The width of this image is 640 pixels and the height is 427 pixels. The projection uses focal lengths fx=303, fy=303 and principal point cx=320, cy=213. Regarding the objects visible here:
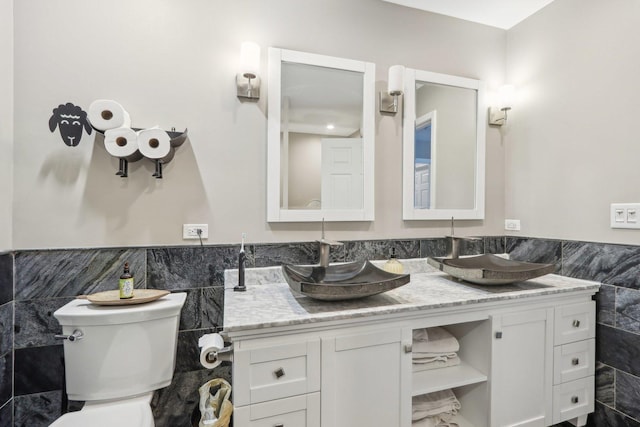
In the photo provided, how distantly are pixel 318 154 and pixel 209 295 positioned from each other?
1.03 meters

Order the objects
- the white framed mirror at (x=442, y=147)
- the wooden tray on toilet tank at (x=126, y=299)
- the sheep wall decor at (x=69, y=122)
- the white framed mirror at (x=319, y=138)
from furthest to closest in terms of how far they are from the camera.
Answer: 1. the white framed mirror at (x=442, y=147)
2. the white framed mirror at (x=319, y=138)
3. the sheep wall decor at (x=69, y=122)
4. the wooden tray on toilet tank at (x=126, y=299)

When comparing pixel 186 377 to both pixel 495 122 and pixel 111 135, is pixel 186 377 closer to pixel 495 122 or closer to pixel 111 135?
pixel 111 135

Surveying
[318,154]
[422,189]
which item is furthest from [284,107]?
[422,189]

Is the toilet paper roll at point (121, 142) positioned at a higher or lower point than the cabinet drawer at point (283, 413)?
higher

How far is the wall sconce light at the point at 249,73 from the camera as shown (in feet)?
5.41

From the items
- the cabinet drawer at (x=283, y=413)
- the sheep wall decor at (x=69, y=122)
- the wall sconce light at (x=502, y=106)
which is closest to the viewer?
the cabinet drawer at (x=283, y=413)

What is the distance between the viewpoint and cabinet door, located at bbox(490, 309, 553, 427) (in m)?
1.51

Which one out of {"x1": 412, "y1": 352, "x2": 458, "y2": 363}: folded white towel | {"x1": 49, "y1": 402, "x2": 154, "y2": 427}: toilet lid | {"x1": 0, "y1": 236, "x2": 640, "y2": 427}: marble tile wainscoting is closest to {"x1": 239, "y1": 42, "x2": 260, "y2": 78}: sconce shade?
{"x1": 0, "y1": 236, "x2": 640, "y2": 427}: marble tile wainscoting

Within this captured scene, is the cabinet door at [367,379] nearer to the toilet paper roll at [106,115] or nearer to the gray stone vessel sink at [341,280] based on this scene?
the gray stone vessel sink at [341,280]

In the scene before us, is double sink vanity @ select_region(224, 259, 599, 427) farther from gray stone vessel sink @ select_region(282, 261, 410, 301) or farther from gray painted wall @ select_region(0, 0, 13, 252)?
gray painted wall @ select_region(0, 0, 13, 252)

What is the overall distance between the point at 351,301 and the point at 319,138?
0.98 meters

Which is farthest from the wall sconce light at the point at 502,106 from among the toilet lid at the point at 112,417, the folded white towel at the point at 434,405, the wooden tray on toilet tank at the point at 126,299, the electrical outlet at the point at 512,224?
the toilet lid at the point at 112,417

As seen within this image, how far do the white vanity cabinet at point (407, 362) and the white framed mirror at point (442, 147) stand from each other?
553 millimetres

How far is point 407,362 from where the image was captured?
4.43ft
